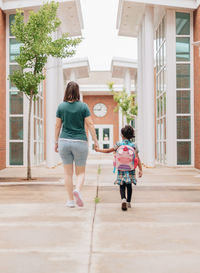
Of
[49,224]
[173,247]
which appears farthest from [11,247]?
[173,247]

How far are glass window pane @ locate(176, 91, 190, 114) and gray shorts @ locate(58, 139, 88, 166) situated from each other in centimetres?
1071

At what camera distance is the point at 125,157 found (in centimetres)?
599

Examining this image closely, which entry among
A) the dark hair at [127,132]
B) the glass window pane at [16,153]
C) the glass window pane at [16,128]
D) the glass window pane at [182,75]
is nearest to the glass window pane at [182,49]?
the glass window pane at [182,75]

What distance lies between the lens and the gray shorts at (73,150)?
5891 millimetres

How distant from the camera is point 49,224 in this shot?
195 inches

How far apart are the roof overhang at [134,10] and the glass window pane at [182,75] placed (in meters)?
2.19

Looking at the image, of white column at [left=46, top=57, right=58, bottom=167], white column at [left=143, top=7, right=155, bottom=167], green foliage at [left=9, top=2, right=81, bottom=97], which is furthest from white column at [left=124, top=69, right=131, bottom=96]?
green foliage at [left=9, top=2, right=81, bottom=97]

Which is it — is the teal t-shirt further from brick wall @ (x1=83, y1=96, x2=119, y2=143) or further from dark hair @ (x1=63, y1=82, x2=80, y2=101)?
brick wall @ (x1=83, y1=96, x2=119, y2=143)

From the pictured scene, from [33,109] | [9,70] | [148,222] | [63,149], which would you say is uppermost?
[9,70]

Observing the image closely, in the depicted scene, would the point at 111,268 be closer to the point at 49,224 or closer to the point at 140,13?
the point at 49,224

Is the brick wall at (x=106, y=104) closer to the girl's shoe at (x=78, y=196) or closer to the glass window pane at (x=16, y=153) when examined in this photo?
the glass window pane at (x=16, y=153)

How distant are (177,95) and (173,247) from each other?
12748mm

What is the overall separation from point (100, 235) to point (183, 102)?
40.7ft

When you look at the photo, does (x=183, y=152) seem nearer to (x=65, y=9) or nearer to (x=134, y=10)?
(x=134, y=10)
